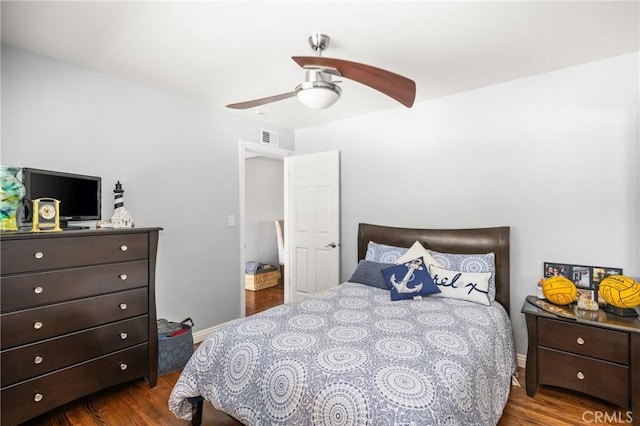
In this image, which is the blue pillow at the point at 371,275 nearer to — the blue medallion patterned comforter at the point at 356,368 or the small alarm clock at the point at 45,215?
the blue medallion patterned comforter at the point at 356,368

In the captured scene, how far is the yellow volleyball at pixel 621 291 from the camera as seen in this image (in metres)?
2.11

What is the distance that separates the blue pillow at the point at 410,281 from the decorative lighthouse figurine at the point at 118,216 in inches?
84.9

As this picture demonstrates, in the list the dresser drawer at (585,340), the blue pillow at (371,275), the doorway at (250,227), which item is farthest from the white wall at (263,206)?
the dresser drawer at (585,340)

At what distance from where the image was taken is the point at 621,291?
6.99 ft

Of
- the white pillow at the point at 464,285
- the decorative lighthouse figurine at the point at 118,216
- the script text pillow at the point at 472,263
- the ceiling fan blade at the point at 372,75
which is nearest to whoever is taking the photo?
the ceiling fan blade at the point at 372,75

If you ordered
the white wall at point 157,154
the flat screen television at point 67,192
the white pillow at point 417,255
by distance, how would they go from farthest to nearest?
the white pillow at point 417,255 → the white wall at point 157,154 → the flat screen television at point 67,192

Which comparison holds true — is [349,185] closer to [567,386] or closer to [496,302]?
[496,302]

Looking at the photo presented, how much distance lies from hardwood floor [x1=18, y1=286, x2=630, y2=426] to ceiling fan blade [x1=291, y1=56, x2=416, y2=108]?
214 cm

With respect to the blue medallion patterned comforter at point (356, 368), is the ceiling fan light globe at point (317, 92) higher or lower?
higher

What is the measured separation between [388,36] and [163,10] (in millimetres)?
1352

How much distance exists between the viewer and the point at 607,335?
6.79 feet

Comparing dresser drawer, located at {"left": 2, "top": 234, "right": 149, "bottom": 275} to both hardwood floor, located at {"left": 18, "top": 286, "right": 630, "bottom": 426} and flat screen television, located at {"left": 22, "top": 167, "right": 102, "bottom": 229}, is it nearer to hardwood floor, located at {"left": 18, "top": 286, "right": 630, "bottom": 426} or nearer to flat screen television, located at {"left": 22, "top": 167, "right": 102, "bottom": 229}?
flat screen television, located at {"left": 22, "top": 167, "right": 102, "bottom": 229}

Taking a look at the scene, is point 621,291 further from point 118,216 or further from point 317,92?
point 118,216

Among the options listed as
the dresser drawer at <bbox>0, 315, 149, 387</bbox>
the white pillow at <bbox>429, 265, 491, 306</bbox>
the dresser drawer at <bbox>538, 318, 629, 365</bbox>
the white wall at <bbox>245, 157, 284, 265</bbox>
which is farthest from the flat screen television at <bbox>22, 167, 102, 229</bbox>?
the dresser drawer at <bbox>538, 318, 629, 365</bbox>
